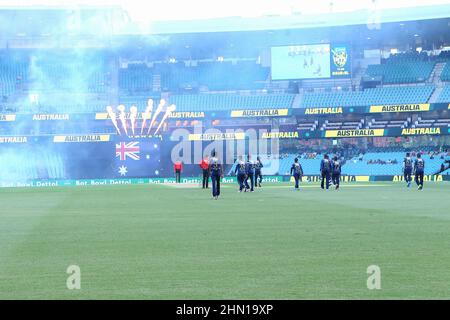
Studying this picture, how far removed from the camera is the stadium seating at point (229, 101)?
79.9 metres

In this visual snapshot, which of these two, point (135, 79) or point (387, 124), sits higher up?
point (135, 79)

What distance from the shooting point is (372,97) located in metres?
78.9

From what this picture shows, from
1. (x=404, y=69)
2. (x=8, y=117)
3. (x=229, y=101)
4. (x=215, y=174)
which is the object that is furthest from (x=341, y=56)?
(x=215, y=174)

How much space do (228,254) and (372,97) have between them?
6689 centimetres

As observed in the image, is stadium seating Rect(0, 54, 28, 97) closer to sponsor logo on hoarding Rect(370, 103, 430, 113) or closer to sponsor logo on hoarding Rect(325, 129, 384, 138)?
sponsor logo on hoarding Rect(325, 129, 384, 138)

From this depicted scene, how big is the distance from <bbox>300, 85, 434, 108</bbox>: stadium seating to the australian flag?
69.4ft

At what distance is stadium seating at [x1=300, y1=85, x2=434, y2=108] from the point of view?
77.9 meters

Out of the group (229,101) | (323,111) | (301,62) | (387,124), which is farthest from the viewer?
(229,101)

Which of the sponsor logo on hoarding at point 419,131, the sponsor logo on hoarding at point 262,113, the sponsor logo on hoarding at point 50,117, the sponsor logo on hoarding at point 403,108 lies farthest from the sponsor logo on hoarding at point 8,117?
the sponsor logo on hoarding at point 419,131

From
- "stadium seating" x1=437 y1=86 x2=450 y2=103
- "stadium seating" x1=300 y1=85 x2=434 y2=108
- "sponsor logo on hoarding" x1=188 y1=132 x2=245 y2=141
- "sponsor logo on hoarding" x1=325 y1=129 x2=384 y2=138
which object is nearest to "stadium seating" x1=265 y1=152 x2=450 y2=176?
"sponsor logo on hoarding" x1=325 y1=129 x2=384 y2=138

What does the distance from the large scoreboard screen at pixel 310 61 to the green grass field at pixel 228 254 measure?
52.5 meters

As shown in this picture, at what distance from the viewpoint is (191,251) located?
1430 cm

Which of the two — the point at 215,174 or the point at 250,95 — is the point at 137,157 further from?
the point at 215,174
